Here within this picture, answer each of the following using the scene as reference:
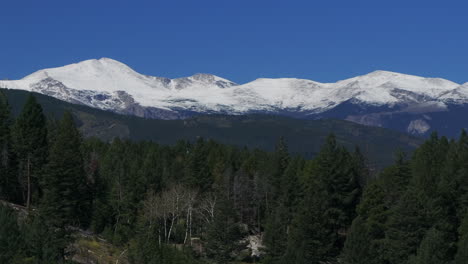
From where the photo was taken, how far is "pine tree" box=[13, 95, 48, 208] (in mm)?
86875

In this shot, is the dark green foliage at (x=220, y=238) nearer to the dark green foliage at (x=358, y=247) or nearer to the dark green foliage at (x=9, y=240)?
the dark green foliage at (x=358, y=247)

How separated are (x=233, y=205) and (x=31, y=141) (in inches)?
1373

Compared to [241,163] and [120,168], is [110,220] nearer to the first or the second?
[120,168]

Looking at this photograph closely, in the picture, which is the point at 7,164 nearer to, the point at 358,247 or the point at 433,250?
the point at 358,247

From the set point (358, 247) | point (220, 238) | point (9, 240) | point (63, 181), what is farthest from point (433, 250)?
point (63, 181)

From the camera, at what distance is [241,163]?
132750mm

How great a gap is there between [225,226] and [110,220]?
17.8m

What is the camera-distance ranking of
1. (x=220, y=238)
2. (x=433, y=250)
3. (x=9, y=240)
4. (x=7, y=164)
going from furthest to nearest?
(x=7, y=164), (x=220, y=238), (x=433, y=250), (x=9, y=240)

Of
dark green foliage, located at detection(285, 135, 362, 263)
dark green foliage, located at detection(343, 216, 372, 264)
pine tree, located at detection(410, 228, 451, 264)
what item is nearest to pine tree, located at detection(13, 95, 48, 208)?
dark green foliage, located at detection(285, 135, 362, 263)

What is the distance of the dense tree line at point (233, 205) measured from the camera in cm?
8094

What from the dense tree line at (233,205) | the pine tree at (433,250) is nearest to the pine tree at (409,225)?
the dense tree line at (233,205)

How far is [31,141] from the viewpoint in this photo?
87.0 metres

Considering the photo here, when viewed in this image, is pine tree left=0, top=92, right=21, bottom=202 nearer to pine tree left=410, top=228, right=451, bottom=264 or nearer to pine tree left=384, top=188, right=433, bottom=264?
pine tree left=384, top=188, right=433, bottom=264

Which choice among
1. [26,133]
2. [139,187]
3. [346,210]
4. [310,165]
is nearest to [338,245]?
[346,210]
